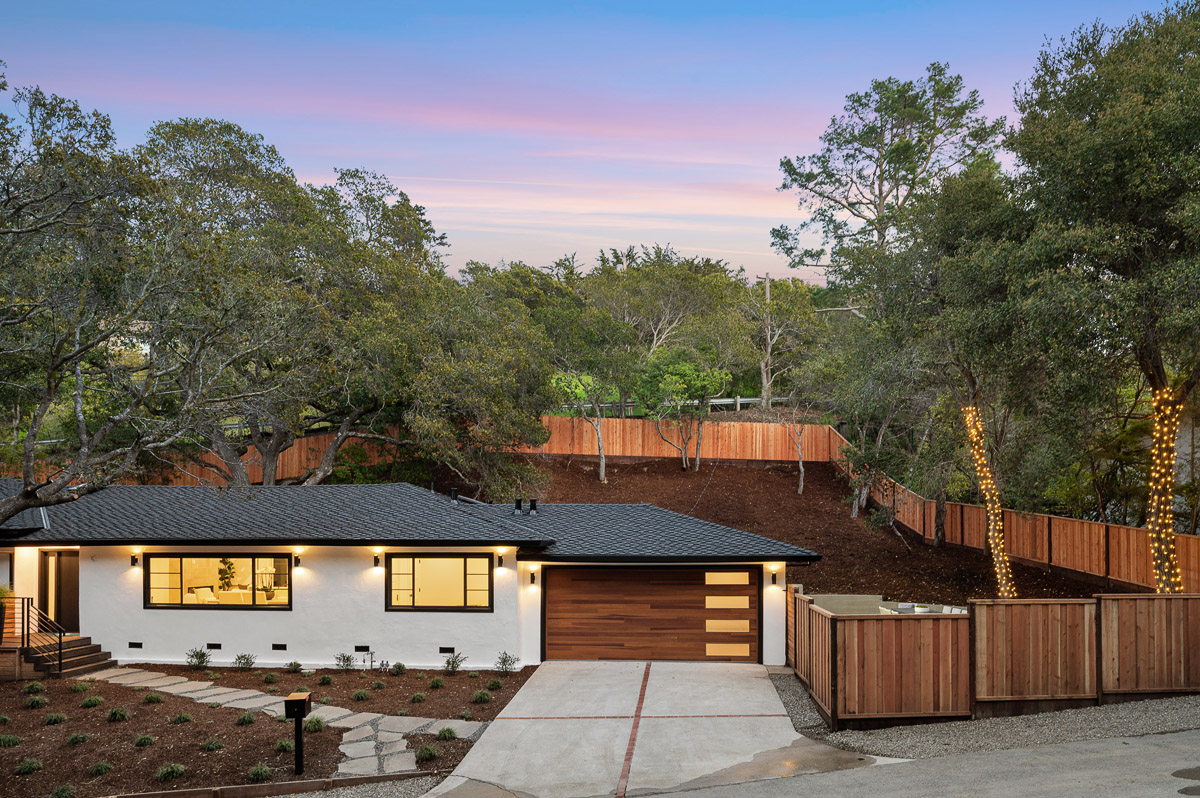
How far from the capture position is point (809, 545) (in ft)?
83.4

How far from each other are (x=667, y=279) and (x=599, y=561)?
2504 centimetres

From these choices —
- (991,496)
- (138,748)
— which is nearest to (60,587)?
(138,748)

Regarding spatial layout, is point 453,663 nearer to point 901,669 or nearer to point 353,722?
point 353,722

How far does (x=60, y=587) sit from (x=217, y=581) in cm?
371

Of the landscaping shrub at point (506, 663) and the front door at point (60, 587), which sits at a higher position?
the front door at point (60, 587)

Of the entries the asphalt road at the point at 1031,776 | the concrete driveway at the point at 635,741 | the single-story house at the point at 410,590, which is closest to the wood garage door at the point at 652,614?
the single-story house at the point at 410,590

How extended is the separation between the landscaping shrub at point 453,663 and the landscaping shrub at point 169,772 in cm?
574

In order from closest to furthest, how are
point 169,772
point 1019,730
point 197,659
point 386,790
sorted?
1. point 386,790
2. point 169,772
3. point 1019,730
4. point 197,659

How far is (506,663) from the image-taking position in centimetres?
1411

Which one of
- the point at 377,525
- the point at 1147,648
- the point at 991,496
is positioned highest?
the point at 991,496

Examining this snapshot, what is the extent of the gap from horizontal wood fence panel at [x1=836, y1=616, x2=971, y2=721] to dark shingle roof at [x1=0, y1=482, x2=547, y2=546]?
6.23m

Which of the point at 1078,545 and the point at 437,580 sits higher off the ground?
the point at 437,580

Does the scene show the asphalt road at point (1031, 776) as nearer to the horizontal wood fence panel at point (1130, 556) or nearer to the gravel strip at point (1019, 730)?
the gravel strip at point (1019, 730)

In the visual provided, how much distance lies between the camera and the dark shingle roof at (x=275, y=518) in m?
14.5
